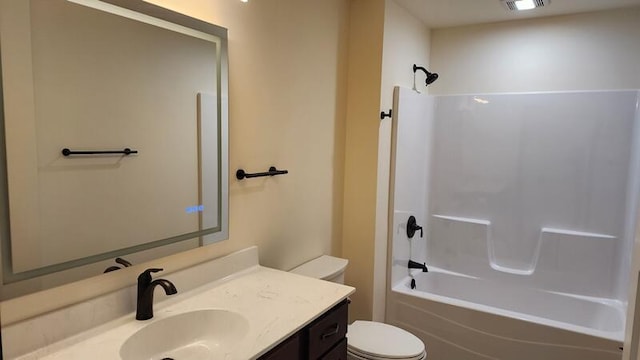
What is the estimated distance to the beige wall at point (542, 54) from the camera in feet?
9.52

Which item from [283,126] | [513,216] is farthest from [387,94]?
[513,216]

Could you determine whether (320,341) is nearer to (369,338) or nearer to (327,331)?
(327,331)

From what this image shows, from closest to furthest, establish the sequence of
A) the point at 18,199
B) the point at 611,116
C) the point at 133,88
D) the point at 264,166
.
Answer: the point at 18,199 → the point at 133,88 → the point at 264,166 → the point at 611,116

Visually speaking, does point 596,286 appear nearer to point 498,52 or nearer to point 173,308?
point 498,52

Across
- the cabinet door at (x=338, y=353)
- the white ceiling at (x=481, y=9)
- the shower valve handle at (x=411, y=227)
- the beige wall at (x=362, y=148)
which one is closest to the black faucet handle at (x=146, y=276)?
the cabinet door at (x=338, y=353)

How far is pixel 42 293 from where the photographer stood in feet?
3.90

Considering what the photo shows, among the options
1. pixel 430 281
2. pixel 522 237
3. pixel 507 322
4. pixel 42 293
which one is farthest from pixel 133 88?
pixel 522 237

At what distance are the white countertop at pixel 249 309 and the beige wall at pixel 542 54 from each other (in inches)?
94.5

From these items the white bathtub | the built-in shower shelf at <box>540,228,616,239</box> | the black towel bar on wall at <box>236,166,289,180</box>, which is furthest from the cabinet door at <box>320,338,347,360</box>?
the built-in shower shelf at <box>540,228,616,239</box>

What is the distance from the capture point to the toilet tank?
2.27m

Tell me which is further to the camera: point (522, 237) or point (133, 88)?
point (522, 237)

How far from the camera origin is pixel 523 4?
278 centimetres

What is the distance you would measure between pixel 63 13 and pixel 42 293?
812mm

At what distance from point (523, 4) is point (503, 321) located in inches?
81.9
